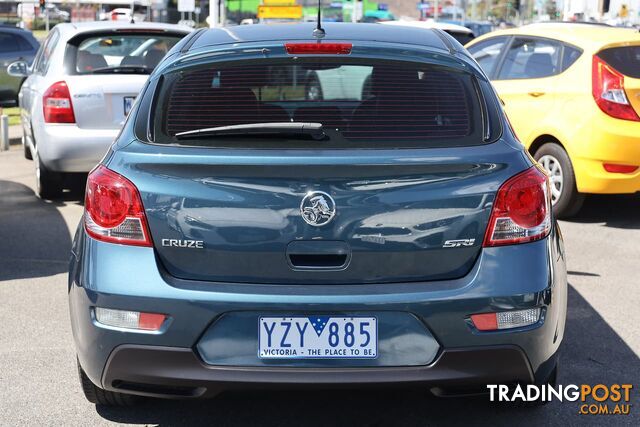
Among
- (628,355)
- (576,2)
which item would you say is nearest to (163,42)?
(628,355)

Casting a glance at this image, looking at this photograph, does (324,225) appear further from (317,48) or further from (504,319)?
(317,48)

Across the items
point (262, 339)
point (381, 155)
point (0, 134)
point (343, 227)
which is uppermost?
point (381, 155)

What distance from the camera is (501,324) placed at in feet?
11.6

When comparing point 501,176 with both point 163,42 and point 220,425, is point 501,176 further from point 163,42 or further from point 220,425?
point 163,42

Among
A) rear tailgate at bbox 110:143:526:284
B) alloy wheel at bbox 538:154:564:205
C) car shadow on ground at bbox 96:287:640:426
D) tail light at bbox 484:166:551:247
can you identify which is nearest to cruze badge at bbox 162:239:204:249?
rear tailgate at bbox 110:143:526:284

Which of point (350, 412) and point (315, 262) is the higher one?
point (315, 262)

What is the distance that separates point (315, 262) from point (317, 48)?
37.1 inches

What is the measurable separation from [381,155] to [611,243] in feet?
16.3

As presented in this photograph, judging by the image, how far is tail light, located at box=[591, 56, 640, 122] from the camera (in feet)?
27.3

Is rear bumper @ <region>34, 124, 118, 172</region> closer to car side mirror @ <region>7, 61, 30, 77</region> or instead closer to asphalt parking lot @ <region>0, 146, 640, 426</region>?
asphalt parking lot @ <region>0, 146, 640, 426</region>

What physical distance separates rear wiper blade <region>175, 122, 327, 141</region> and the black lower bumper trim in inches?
30.6

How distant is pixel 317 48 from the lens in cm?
400

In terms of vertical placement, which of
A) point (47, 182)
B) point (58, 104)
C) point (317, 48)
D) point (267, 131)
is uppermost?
point (317, 48)

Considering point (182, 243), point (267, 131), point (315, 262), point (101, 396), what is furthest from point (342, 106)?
point (101, 396)
